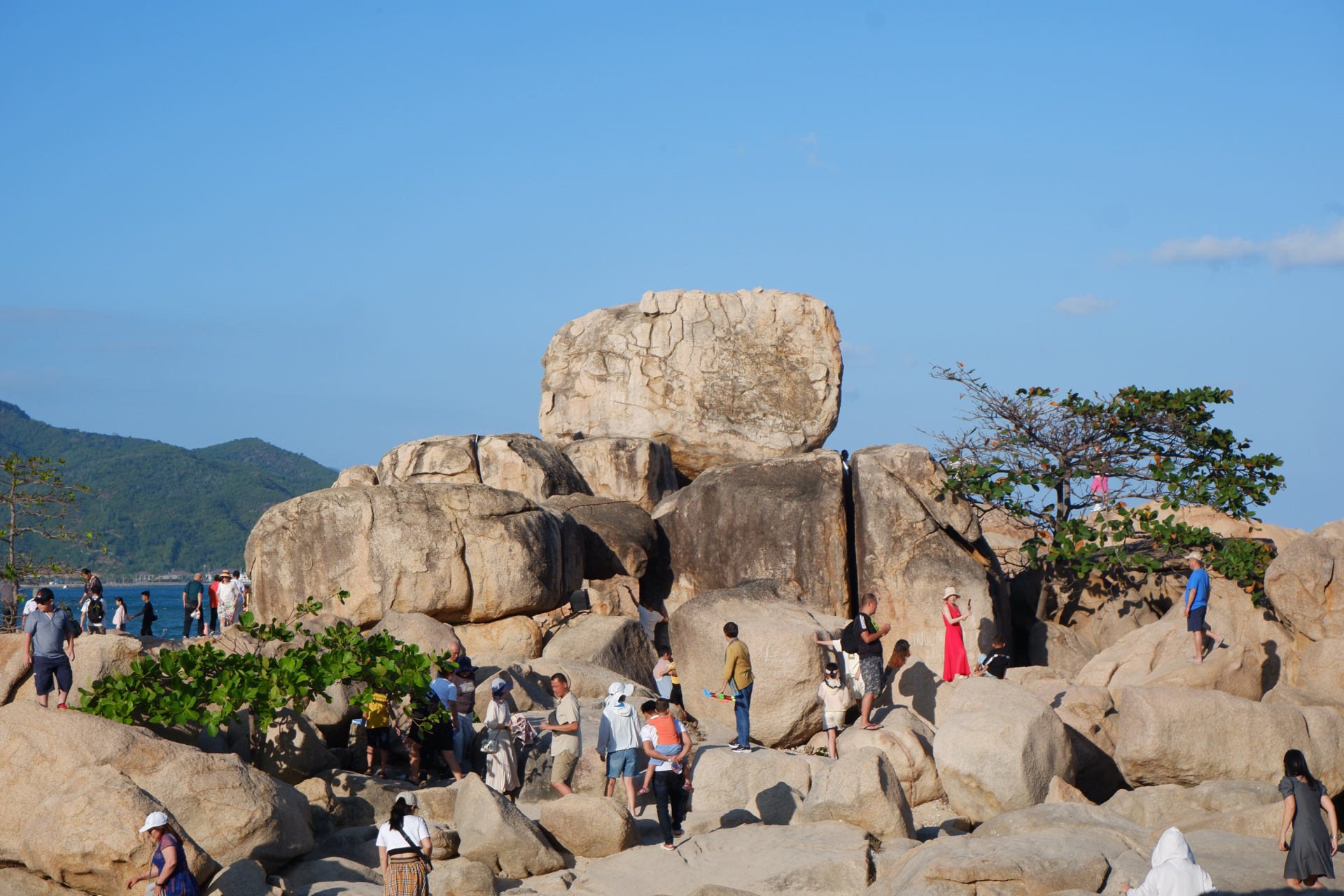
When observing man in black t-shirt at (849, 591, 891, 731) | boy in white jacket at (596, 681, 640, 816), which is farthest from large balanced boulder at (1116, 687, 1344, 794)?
boy in white jacket at (596, 681, 640, 816)

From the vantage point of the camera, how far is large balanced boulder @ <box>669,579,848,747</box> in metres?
16.9

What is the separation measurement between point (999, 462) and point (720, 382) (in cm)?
742

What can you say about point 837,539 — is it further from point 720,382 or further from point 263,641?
point 263,641

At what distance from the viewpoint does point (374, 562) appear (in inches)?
811

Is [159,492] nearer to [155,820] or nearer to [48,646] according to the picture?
[48,646]

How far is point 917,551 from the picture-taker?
21.6 meters

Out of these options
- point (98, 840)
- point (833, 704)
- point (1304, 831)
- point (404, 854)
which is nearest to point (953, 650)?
point (833, 704)

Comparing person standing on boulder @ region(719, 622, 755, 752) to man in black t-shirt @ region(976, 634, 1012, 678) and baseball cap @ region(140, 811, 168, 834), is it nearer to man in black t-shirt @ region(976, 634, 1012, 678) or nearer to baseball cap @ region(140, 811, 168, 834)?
man in black t-shirt @ region(976, 634, 1012, 678)

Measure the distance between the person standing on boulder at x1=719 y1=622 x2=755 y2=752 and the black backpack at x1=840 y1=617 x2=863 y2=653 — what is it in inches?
74.1

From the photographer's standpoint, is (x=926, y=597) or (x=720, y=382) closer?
(x=926, y=597)

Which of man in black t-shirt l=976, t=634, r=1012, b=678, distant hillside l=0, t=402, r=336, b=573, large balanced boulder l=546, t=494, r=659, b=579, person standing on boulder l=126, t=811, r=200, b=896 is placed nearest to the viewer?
person standing on boulder l=126, t=811, r=200, b=896

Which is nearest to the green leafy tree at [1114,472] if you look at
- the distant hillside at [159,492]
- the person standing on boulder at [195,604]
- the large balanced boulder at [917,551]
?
the large balanced boulder at [917,551]

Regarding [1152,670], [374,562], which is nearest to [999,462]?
[1152,670]

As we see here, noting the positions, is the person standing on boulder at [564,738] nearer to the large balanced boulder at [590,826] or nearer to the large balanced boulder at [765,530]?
the large balanced boulder at [590,826]
